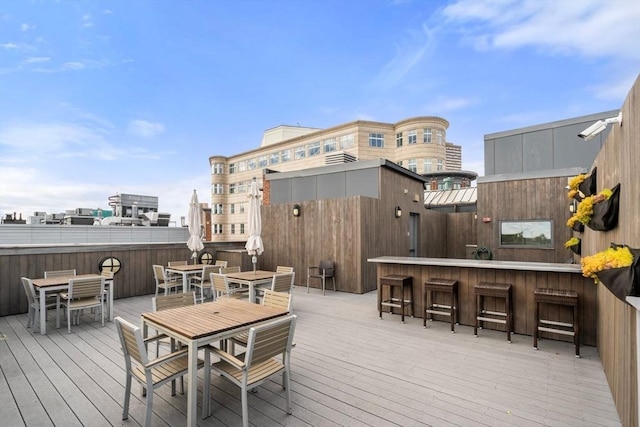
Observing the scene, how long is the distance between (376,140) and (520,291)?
23.7 meters

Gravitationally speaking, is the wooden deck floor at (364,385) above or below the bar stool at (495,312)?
below

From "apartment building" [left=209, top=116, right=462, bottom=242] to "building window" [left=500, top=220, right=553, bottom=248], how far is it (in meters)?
13.4

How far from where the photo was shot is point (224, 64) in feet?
51.9

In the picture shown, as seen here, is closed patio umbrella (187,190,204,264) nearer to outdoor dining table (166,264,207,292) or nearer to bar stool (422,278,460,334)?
Answer: outdoor dining table (166,264,207,292)

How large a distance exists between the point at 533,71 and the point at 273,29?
10.3 m

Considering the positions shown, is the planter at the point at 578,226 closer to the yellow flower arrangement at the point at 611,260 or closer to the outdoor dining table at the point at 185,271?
the yellow flower arrangement at the point at 611,260

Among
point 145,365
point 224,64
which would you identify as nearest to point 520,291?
point 145,365

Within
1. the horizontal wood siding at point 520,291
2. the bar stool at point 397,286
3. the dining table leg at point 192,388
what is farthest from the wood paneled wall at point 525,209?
the dining table leg at point 192,388

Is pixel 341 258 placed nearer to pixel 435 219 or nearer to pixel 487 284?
pixel 487 284

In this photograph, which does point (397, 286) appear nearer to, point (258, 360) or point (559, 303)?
point (559, 303)

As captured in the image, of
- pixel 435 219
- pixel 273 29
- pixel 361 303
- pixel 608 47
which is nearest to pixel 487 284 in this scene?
pixel 361 303

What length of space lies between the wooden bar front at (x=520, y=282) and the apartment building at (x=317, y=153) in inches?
620

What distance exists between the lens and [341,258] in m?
8.20

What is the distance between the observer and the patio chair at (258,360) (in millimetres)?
2158
